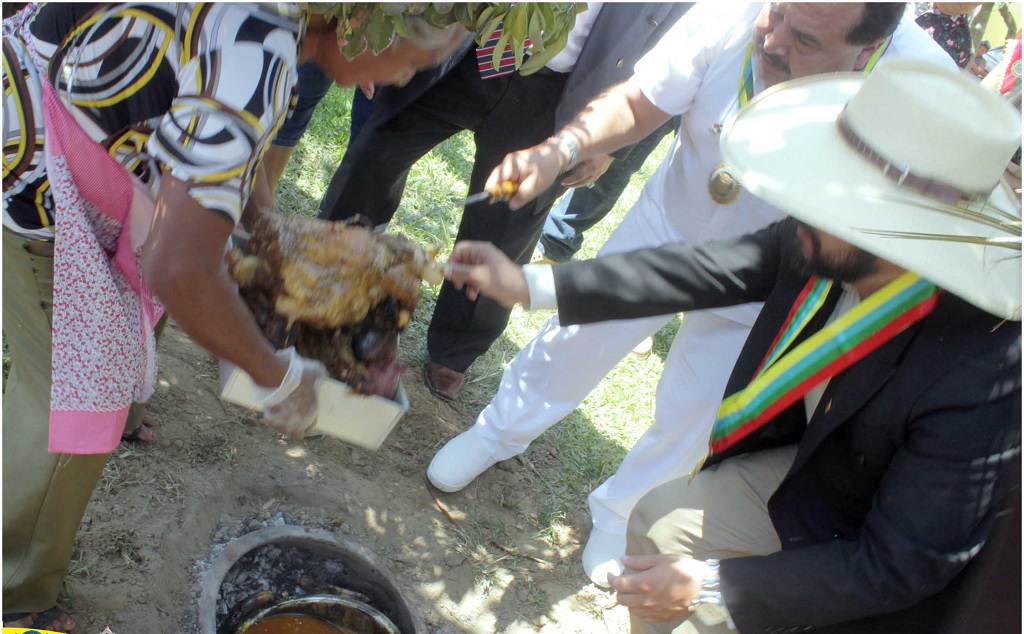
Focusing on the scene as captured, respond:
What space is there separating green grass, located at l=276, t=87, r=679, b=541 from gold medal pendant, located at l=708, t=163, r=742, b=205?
4.30 ft

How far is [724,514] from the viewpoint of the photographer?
249cm

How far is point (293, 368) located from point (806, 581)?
1.35m

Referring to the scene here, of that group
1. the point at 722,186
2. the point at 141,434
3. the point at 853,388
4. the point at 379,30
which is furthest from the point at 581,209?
the point at 379,30

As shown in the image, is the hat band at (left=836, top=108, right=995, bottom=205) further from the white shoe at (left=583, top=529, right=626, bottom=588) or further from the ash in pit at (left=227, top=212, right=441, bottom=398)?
the white shoe at (left=583, top=529, right=626, bottom=588)

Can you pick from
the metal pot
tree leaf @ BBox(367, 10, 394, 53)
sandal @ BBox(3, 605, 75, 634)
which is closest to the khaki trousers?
sandal @ BBox(3, 605, 75, 634)

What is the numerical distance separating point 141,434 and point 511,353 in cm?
196

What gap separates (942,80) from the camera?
2.06 m

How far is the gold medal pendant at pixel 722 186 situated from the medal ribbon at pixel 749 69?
0.23 metres

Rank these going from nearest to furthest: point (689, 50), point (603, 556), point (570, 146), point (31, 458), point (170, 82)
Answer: point (170, 82) < point (31, 458) < point (689, 50) < point (570, 146) < point (603, 556)

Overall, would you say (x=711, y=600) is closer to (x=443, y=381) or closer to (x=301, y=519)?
(x=301, y=519)

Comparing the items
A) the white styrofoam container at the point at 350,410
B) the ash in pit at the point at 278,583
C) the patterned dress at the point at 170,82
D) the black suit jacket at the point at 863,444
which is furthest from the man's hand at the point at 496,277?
the ash in pit at the point at 278,583

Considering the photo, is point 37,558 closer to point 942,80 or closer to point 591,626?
point 591,626

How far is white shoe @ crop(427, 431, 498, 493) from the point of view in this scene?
3.62m

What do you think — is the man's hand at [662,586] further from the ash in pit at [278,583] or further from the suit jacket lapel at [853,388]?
the ash in pit at [278,583]
